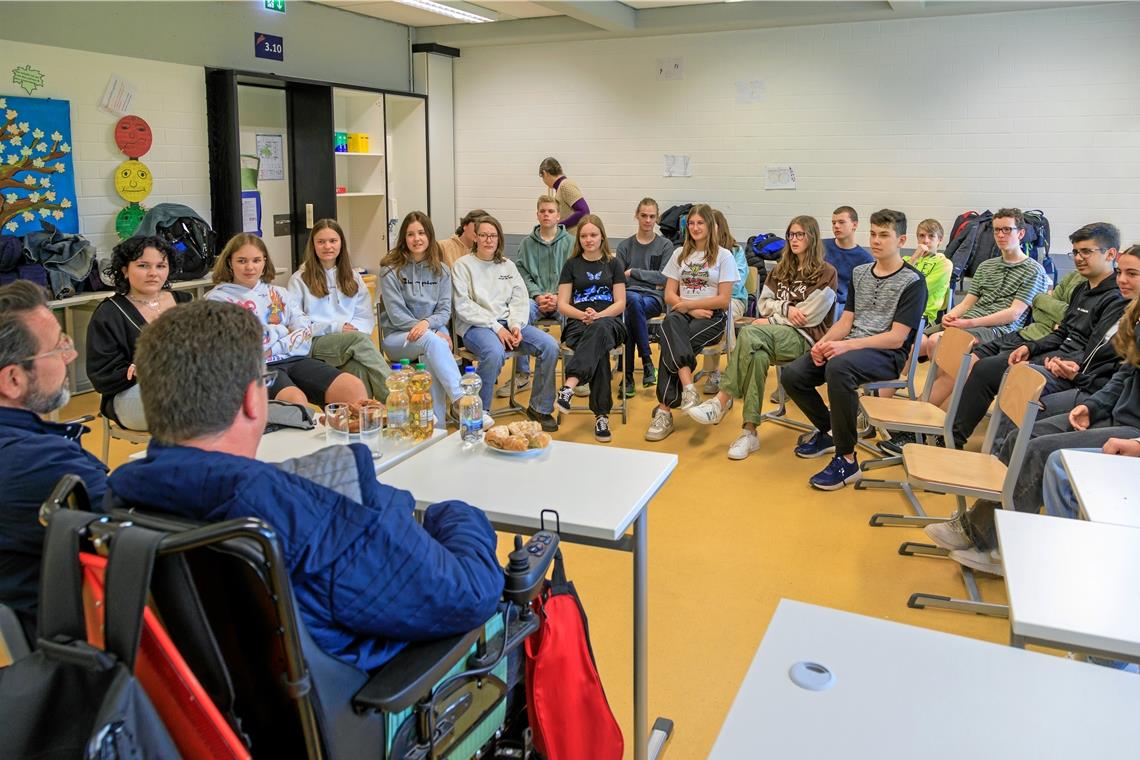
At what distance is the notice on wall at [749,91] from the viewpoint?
7.77 meters

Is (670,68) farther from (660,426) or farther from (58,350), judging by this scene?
(58,350)

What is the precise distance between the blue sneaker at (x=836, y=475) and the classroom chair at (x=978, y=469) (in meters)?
0.73

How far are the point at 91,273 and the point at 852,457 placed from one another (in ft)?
14.4

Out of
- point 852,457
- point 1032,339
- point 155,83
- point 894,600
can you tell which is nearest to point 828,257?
point 1032,339

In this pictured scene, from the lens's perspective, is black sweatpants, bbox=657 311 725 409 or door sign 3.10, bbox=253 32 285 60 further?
door sign 3.10, bbox=253 32 285 60

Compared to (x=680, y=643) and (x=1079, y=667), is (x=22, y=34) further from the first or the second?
(x=1079, y=667)

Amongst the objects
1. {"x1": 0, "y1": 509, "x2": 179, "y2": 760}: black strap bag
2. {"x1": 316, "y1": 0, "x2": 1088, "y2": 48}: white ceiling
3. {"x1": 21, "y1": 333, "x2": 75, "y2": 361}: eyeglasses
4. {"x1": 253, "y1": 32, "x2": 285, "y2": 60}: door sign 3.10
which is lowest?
{"x1": 0, "y1": 509, "x2": 179, "y2": 760}: black strap bag

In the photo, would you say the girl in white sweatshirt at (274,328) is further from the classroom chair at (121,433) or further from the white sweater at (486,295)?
the white sweater at (486,295)

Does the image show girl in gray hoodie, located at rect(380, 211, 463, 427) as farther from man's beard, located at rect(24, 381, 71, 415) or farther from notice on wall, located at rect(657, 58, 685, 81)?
notice on wall, located at rect(657, 58, 685, 81)

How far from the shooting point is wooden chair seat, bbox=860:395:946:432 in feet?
12.5

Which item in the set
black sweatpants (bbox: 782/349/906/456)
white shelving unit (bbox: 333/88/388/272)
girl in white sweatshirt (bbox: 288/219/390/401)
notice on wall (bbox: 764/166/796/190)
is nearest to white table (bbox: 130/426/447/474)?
girl in white sweatshirt (bbox: 288/219/390/401)

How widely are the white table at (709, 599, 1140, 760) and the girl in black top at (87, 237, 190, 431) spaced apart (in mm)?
2846

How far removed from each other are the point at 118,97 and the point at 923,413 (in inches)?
202

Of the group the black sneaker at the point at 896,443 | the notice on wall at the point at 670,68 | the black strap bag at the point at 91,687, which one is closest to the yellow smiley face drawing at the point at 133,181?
the notice on wall at the point at 670,68
